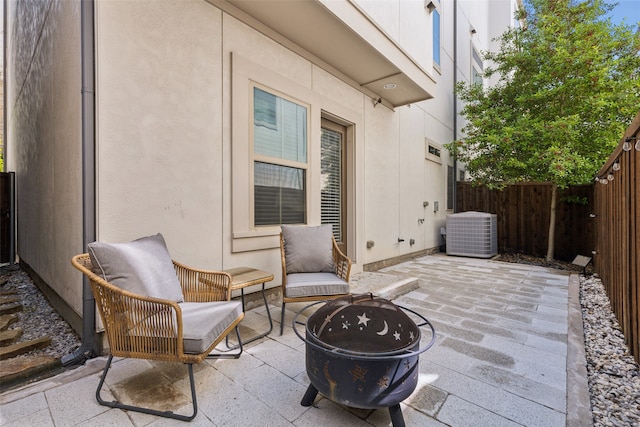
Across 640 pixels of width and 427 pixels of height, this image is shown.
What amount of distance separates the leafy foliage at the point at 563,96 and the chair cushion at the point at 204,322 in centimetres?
612

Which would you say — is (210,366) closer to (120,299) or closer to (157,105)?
(120,299)

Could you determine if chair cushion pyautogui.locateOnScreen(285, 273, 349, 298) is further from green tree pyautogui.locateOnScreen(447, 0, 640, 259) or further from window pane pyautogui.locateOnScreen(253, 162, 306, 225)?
green tree pyautogui.locateOnScreen(447, 0, 640, 259)

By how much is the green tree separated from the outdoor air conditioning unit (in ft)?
2.97

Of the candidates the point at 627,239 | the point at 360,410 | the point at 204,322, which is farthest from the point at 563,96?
the point at 204,322

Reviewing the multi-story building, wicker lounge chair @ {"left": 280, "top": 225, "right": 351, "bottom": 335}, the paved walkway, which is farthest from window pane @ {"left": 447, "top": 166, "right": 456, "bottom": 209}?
wicker lounge chair @ {"left": 280, "top": 225, "right": 351, "bottom": 335}

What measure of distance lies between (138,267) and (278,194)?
1.99m

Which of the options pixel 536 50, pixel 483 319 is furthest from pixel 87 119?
pixel 536 50

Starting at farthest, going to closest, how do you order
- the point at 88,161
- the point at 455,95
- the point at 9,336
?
the point at 455,95
the point at 9,336
the point at 88,161

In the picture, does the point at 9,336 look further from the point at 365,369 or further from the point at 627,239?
the point at 627,239

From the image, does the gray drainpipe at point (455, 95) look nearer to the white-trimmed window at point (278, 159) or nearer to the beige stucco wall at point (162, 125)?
the white-trimmed window at point (278, 159)

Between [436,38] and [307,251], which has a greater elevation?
[436,38]

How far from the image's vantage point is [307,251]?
3.16 m

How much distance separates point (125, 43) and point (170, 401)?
2606 millimetres

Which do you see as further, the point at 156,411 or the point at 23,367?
the point at 23,367
